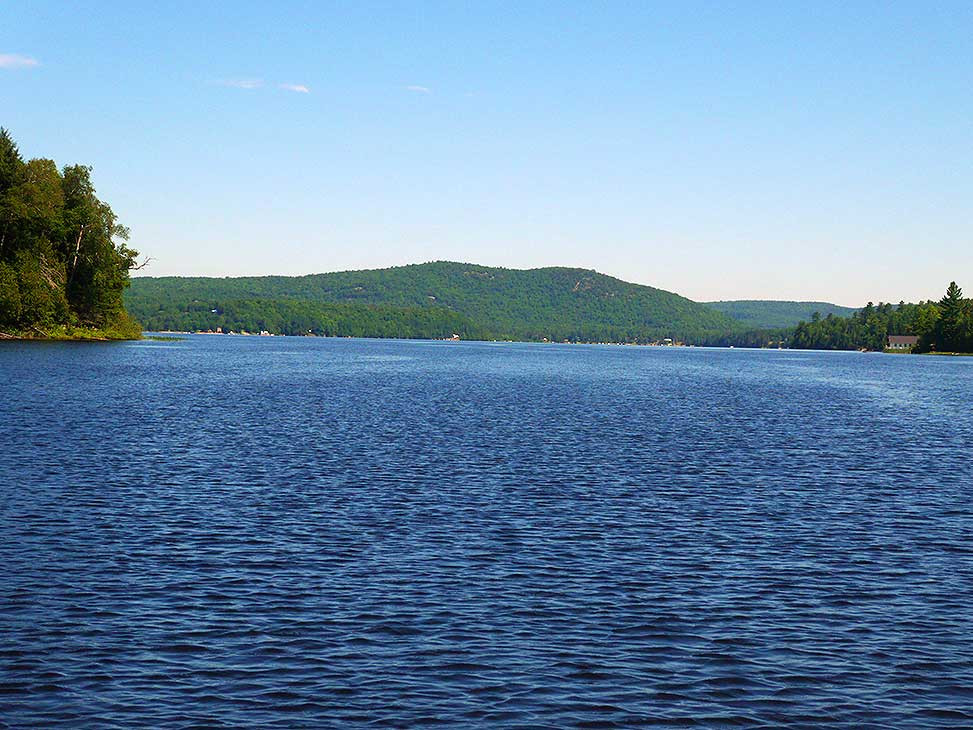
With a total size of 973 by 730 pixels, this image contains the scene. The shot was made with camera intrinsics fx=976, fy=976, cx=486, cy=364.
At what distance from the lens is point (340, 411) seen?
79.2 meters

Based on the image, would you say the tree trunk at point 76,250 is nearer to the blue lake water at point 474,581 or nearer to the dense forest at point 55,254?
the dense forest at point 55,254

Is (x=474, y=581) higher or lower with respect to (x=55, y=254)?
lower

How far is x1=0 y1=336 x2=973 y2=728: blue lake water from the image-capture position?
1775cm

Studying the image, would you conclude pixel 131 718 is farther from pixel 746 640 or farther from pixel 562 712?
pixel 746 640

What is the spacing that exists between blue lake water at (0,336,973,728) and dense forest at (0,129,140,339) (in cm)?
10630

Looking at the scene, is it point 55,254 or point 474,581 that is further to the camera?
point 55,254

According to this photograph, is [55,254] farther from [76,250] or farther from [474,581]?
[474,581]

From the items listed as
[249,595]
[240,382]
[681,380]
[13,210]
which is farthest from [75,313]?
[249,595]

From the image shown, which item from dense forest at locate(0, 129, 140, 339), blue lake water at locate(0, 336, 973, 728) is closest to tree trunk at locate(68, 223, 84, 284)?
dense forest at locate(0, 129, 140, 339)

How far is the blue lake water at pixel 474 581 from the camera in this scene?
58.2ft

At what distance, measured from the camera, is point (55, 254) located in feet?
554

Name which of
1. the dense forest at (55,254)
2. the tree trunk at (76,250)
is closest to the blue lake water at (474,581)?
the dense forest at (55,254)

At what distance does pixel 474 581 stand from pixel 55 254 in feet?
535

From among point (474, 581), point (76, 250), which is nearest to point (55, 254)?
point (76, 250)
